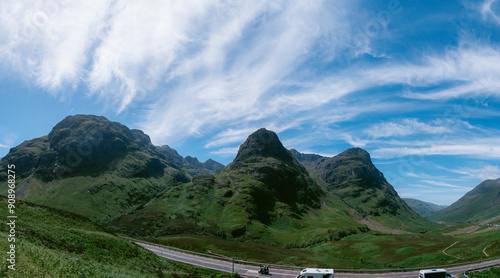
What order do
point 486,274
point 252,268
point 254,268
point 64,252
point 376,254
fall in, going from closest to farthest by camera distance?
point 64,252, point 486,274, point 252,268, point 254,268, point 376,254

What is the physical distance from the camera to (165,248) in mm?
94812

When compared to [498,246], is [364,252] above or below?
below

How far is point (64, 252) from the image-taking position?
3625 centimetres

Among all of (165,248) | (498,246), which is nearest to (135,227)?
(165,248)

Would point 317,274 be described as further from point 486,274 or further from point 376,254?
point 376,254

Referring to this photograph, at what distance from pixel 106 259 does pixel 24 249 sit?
1769 cm

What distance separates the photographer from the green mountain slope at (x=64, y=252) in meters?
→ 23.9

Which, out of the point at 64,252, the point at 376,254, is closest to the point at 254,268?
the point at 64,252

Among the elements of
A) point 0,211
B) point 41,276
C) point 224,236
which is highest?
point 0,211

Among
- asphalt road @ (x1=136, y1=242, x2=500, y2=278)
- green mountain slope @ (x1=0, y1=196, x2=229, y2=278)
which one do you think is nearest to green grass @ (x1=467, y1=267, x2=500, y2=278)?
asphalt road @ (x1=136, y1=242, x2=500, y2=278)

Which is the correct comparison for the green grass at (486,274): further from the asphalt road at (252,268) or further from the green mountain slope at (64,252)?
the green mountain slope at (64,252)

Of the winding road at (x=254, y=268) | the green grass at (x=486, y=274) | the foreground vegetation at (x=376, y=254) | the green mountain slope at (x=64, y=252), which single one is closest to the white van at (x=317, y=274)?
the winding road at (x=254, y=268)

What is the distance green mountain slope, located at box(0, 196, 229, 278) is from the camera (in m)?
23.9

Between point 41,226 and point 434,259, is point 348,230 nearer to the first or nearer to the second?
point 434,259
